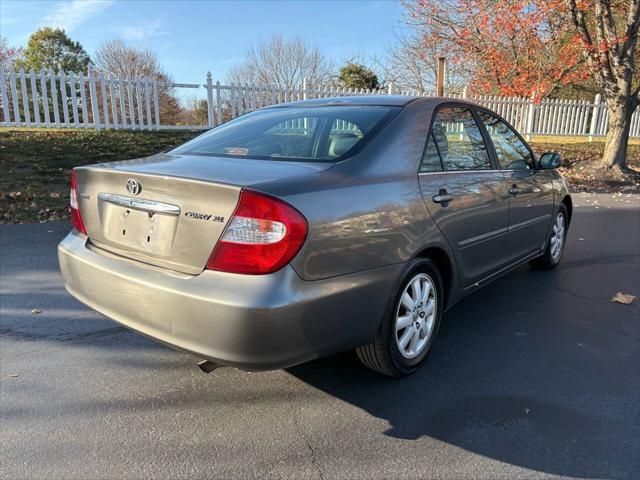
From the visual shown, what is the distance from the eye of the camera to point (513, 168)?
13.1 ft

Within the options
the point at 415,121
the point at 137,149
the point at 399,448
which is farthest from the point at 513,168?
the point at 137,149

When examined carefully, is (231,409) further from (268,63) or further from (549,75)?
(268,63)

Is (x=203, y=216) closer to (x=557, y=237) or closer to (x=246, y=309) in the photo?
(x=246, y=309)

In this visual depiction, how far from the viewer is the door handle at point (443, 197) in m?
2.94

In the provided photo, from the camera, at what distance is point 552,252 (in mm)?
5109

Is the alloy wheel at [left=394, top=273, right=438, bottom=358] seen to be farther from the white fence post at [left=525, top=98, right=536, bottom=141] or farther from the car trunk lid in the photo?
the white fence post at [left=525, top=98, right=536, bottom=141]

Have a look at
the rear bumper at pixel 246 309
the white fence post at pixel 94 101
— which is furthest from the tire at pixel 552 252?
the white fence post at pixel 94 101

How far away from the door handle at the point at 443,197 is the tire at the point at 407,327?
0.37 metres

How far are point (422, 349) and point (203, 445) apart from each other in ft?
4.65

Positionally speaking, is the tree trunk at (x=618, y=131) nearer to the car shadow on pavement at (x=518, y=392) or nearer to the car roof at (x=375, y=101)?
the car shadow on pavement at (x=518, y=392)

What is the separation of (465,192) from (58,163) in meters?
8.26

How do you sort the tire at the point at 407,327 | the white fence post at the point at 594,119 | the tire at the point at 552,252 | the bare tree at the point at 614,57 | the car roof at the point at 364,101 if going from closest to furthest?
the tire at the point at 407,327, the car roof at the point at 364,101, the tire at the point at 552,252, the bare tree at the point at 614,57, the white fence post at the point at 594,119

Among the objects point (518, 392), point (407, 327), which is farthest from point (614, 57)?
point (407, 327)

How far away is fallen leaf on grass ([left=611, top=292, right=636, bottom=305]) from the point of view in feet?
14.0
